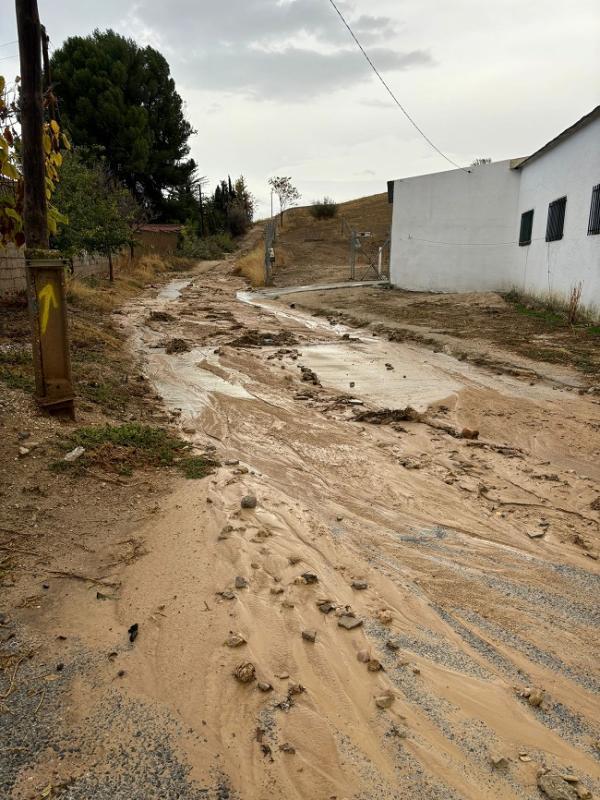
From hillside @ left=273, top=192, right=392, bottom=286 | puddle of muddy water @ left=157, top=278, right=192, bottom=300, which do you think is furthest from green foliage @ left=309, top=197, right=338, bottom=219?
puddle of muddy water @ left=157, top=278, right=192, bottom=300

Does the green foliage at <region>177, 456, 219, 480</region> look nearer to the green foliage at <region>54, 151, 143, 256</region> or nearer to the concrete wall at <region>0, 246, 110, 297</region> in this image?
the concrete wall at <region>0, 246, 110, 297</region>

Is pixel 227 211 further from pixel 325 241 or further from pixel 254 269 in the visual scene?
pixel 254 269

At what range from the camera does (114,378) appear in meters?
6.83

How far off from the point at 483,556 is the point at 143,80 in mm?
39803

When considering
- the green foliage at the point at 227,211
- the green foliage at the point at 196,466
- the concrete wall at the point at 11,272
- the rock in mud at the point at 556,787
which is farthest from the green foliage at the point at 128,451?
the green foliage at the point at 227,211

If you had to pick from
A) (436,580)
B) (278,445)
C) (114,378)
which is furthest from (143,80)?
(436,580)

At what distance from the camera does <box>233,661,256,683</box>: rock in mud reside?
7.37 feet

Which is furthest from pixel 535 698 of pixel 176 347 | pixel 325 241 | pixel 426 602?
pixel 325 241

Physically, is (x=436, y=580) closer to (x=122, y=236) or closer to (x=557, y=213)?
(x=557, y=213)

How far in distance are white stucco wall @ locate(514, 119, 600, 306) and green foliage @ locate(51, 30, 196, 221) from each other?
24.3 metres

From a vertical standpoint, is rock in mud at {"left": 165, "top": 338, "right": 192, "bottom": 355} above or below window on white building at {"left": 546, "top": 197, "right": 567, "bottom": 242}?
below

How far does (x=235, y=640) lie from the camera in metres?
2.46

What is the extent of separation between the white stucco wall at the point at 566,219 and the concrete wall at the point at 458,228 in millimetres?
1114

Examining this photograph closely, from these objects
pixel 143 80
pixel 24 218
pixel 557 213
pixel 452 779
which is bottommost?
pixel 452 779
